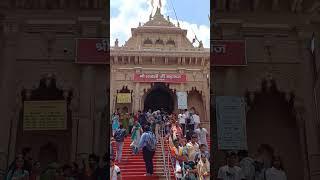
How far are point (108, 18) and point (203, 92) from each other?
31.8ft

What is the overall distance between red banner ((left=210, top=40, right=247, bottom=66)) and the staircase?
227cm

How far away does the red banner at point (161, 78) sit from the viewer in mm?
18406

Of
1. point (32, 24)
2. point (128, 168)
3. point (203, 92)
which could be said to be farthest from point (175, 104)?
point (32, 24)

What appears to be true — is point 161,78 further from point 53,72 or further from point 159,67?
point 53,72

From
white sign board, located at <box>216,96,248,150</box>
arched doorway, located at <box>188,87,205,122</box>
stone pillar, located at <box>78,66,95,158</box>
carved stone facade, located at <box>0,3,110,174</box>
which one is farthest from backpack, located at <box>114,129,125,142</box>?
arched doorway, located at <box>188,87,205,122</box>

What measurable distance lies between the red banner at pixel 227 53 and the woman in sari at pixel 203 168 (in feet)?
5.82

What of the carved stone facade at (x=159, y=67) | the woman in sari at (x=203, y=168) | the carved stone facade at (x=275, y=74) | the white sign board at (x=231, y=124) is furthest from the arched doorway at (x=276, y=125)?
the carved stone facade at (x=159, y=67)

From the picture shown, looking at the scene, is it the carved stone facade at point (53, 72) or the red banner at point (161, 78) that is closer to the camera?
the carved stone facade at point (53, 72)

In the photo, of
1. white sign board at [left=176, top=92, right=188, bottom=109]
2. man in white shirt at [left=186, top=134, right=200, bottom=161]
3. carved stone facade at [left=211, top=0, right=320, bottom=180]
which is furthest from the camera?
white sign board at [left=176, top=92, right=188, bottom=109]

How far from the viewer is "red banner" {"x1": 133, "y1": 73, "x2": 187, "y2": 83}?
18.4 meters

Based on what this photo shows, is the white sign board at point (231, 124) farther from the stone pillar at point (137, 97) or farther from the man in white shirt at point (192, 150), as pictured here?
the stone pillar at point (137, 97)

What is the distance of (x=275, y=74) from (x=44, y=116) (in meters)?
3.79

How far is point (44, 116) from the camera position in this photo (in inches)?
331

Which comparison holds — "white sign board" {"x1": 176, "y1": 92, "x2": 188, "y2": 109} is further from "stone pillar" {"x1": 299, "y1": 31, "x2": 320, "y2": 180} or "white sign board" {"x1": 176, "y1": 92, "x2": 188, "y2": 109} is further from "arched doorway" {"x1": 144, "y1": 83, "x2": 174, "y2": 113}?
"stone pillar" {"x1": 299, "y1": 31, "x2": 320, "y2": 180}
